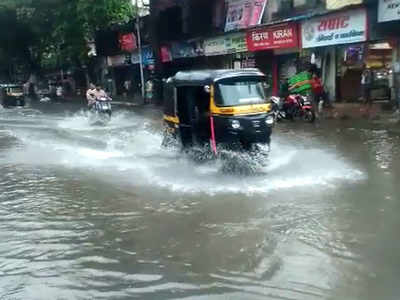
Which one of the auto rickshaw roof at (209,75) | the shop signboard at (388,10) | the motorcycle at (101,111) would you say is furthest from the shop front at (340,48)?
the auto rickshaw roof at (209,75)

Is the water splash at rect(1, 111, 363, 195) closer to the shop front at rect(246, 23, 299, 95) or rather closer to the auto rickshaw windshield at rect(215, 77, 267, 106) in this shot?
the auto rickshaw windshield at rect(215, 77, 267, 106)

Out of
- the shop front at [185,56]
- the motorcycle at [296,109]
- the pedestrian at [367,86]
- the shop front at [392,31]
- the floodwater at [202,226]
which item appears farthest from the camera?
the shop front at [185,56]

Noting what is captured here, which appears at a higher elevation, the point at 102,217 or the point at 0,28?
the point at 0,28

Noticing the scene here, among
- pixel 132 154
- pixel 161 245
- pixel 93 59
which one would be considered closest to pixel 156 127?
pixel 132 154

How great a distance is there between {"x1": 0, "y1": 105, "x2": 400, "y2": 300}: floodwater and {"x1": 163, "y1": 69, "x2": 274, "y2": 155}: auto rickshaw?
0.68 m

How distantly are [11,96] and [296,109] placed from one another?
24514mm

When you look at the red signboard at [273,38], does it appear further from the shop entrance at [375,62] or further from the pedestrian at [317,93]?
the pedestrian at [317,93]

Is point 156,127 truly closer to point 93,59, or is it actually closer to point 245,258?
point 245,258

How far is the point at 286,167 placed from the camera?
11766 mm

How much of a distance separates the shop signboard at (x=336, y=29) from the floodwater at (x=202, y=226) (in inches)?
273

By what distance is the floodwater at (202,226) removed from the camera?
589 centimetres

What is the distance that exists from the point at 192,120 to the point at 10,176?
4.26m

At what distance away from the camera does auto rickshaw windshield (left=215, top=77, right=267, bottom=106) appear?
37.2 ft

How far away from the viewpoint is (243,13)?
2755 centimetres
